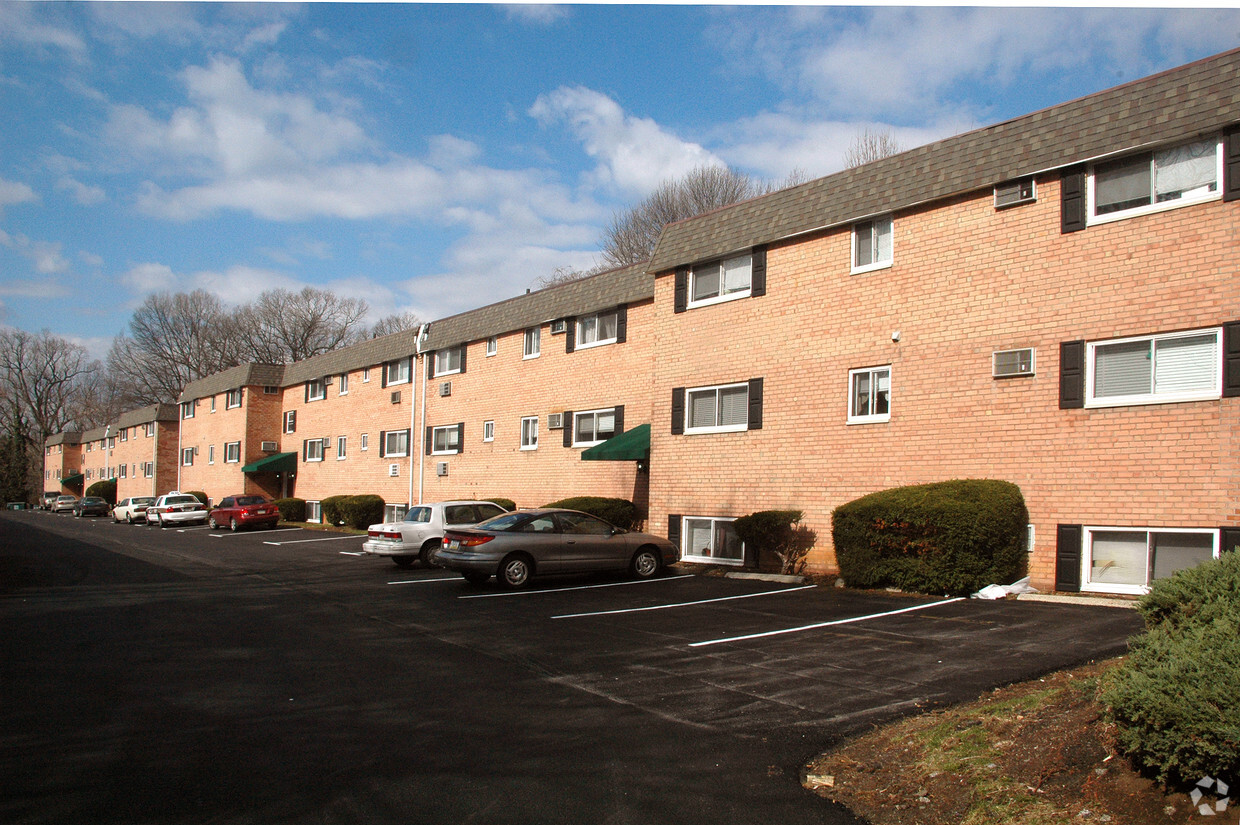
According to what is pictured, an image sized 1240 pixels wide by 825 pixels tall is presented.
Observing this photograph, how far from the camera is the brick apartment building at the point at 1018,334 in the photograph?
37.3 ft

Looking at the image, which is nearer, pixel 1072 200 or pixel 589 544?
pixel 1072 200

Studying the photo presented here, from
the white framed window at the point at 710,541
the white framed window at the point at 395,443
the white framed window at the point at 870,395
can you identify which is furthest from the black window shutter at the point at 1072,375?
the white framed window at the point at 395,443

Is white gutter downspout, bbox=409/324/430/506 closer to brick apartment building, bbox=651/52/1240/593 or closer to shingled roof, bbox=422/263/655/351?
shingled roof, bbox=422/263/655/351

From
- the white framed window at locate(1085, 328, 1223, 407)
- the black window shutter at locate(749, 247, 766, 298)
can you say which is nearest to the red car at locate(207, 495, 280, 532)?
the black window shutter at locate(749, 247, 766, 298)

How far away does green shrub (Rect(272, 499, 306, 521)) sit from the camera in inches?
1527

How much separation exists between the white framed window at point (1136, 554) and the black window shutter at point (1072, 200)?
4.41 meters

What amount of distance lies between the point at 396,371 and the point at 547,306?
34.8 ft

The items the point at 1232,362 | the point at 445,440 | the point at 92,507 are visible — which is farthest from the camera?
the point at 92,507

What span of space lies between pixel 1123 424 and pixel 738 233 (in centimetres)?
818

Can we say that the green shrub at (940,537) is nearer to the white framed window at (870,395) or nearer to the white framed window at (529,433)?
the white framed window at (870,395)

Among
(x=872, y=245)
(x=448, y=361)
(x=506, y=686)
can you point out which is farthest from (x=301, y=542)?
(x=506, y=686)

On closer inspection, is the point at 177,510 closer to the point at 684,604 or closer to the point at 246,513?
the point at 246,513

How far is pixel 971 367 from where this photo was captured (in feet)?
44.9

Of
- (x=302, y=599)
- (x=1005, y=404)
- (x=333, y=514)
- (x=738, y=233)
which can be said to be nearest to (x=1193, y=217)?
(x=1005, y=404)
